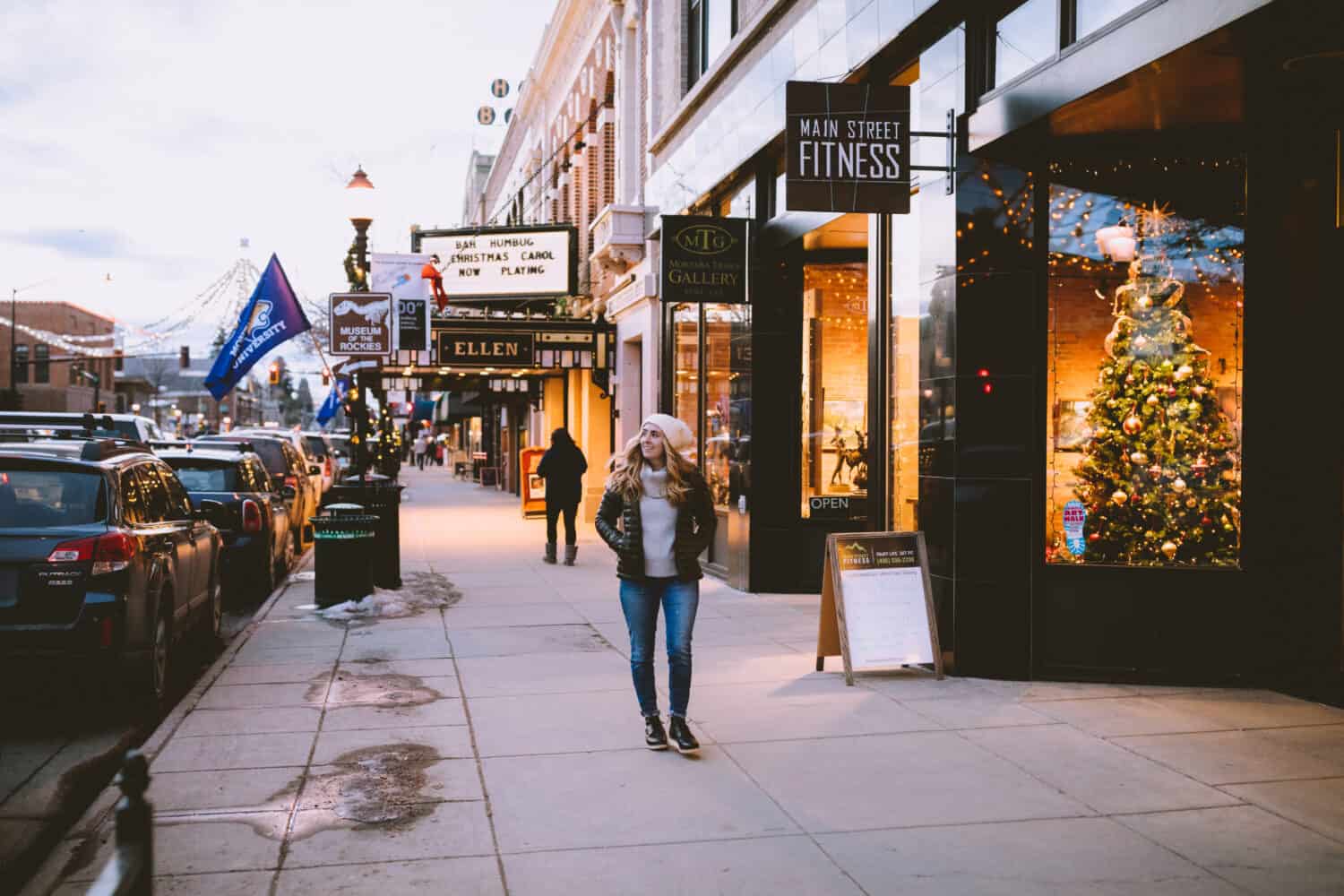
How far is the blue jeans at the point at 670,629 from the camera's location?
6.77 m

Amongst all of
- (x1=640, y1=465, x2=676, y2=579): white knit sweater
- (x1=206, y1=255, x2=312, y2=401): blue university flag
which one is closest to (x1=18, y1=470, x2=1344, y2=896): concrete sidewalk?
(x1=640, y1=465, x2=676, y2=579): white knit sweater

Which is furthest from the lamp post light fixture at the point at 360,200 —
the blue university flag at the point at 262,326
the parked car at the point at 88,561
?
the parked car at the point at 88,561

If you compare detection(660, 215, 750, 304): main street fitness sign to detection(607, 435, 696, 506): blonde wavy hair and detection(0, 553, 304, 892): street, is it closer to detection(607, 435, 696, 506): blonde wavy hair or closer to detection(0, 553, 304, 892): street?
detection(0, 553, 304, 892): street

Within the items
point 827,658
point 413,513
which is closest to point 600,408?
point 413,513

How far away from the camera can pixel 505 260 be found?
2620 centimetres

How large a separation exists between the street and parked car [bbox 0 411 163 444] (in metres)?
2.33

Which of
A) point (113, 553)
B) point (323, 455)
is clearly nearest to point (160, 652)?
point (113, 553)

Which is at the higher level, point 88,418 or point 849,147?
point 849,147

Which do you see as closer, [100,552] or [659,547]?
[659,547]

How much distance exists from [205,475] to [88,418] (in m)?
4.04

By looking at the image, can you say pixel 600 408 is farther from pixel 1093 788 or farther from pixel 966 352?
pixel 1093 788

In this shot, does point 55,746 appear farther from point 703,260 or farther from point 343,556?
point 703,260

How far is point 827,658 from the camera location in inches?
374

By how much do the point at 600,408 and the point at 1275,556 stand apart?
55.6 feet
